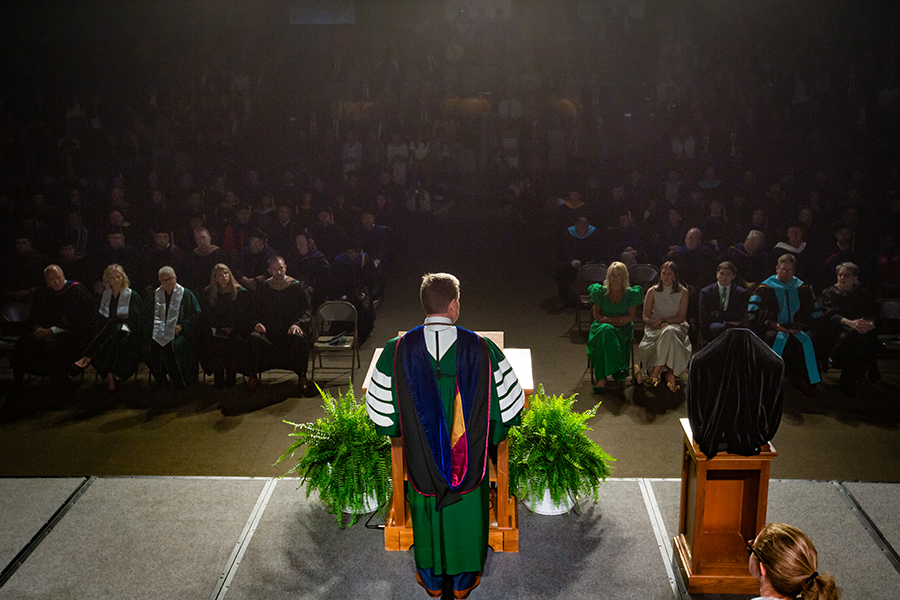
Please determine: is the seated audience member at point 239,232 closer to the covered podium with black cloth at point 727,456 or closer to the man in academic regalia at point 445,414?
the man in academic regalia at point 445,414

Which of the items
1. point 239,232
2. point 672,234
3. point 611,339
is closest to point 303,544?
point 611,339

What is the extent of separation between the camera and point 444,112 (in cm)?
1265

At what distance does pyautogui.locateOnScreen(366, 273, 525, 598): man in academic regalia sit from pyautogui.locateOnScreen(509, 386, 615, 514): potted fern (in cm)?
66

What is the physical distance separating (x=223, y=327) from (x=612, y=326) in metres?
3.59

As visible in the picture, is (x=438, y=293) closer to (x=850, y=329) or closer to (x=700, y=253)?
(x=850, y=329)

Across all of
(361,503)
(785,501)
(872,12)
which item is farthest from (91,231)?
(872,12)

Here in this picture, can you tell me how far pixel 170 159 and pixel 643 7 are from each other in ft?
26.6

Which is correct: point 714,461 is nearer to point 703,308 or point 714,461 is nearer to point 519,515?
point 519,515

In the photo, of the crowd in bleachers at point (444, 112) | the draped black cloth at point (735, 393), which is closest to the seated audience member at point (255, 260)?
the crowd in bleachers at point (444, 112)

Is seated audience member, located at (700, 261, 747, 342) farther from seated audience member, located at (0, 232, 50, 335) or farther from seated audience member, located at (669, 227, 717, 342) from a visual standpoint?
seated audience member, located at (0, 232, 50, 335)

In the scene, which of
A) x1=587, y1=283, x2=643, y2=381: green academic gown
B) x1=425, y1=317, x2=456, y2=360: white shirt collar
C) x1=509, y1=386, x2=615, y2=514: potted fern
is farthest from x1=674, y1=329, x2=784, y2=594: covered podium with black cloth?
x1=587, y1=283, x2=643, y2=381: green academic gown

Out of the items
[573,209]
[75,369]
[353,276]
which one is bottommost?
[75,369]

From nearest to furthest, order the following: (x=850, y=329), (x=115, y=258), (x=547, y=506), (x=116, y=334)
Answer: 1. (x=547, y=506)
2. (x=850, y=329)
3. (x=116, y=334)
4. (x=115, y=258)

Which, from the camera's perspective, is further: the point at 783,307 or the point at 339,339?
the point at 339,339
